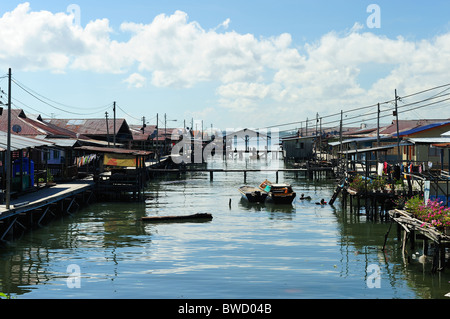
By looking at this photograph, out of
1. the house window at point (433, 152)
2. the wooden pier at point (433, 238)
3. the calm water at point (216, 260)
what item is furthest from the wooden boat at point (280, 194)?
the wooden pier at point (433, 238)

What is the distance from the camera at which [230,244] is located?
2491 cm

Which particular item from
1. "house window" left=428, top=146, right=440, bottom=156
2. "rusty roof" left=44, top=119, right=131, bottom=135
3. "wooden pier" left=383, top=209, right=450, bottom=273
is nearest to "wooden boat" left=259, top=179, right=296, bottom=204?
"house window" left=428, top=146, right=440, bottom=156

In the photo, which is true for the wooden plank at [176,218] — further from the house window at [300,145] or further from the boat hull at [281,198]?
the house window at [300,145]

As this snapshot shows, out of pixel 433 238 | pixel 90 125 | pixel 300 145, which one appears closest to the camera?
pixel 433 238

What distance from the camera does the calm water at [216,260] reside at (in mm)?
16984

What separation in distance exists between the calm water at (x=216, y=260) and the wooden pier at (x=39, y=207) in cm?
94

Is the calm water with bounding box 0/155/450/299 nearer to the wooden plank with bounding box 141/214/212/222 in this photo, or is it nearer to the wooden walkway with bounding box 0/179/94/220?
the wooden plank with bounding box 141/214/212/222

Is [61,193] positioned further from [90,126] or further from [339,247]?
[90,126]

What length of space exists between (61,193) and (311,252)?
1780 centimetres

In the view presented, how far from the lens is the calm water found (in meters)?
17.0

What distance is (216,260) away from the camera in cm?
2133

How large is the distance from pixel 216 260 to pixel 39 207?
1416cm

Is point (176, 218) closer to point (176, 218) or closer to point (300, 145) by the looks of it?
point (176, 218)

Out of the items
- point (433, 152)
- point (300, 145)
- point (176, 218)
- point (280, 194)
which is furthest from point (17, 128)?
point (300, 145)
